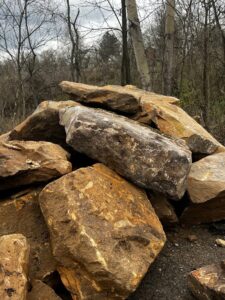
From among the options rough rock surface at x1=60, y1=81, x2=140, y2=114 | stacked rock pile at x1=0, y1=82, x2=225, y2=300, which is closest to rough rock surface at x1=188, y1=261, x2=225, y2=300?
stacked rock pile at x1=0, y1=82, x2=225, y2=300

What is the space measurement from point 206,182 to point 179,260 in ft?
2.30

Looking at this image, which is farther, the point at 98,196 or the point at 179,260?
the point at 179,260

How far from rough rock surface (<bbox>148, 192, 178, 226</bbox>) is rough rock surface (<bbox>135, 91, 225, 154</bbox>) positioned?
0.73 metres

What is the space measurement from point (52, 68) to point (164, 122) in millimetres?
16660

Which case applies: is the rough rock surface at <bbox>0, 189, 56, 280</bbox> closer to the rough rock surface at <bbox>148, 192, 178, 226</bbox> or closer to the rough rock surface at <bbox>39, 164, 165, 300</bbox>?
the rough rock surface at <bbox>39, 164, 165, 300</bbox>

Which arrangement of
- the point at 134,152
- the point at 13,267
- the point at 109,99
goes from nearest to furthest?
the point at 13,267
the point at 134,152
the point at 109,99

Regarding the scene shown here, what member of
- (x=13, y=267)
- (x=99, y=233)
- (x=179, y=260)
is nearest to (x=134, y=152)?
Answer: (x=99, y=233)

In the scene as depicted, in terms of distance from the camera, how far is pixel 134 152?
322 cm

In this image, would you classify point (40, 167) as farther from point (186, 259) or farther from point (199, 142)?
point (199, 142)

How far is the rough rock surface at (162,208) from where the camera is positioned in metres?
3.53

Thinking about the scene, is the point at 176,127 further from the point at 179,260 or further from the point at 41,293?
the point at 41,293

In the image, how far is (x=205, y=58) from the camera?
7395mm

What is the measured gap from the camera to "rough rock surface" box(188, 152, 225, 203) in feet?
11.7

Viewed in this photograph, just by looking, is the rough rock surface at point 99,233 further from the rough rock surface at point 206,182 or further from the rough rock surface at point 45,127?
the rough rock surface at point 45,127
